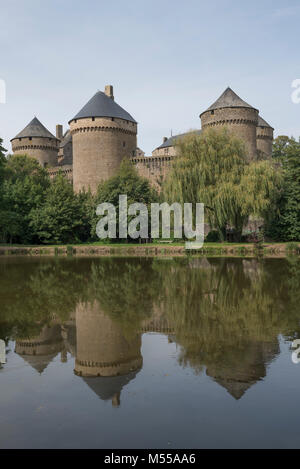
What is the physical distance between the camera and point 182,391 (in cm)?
366

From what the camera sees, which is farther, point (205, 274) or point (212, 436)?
point (205, 274)

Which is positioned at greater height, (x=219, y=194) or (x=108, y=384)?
(x=219, y=194)

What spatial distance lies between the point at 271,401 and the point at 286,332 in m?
2.21

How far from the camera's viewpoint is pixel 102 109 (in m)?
38.8

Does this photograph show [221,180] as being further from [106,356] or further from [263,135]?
[263,135]

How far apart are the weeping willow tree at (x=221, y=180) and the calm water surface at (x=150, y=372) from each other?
14.0 meters

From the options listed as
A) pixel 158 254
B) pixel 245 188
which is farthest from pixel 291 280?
pixel 158 254

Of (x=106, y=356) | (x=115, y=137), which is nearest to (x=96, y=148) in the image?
(x=115, y=137)

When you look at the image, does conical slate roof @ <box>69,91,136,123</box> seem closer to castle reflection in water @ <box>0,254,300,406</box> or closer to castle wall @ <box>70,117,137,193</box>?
castle wall @ <box>70,117,137,193</box>

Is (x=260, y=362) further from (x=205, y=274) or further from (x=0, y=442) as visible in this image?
(x=205, y=274)

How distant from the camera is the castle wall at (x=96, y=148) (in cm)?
3834

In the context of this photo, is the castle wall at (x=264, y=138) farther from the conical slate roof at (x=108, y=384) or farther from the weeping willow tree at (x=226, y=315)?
the conical slate roof at (x=108, y=384)

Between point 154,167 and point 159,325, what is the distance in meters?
33.2
